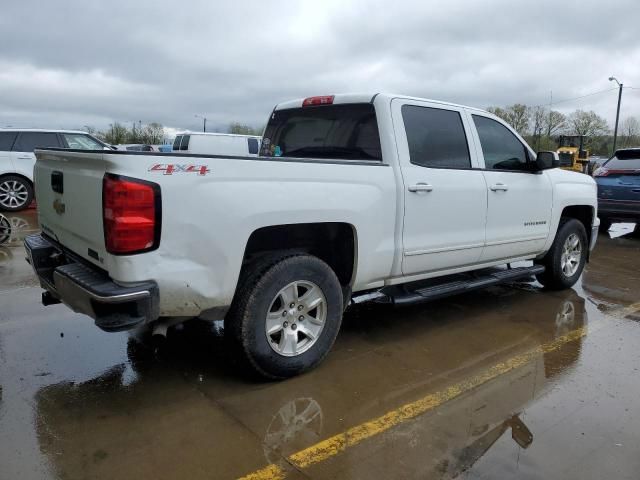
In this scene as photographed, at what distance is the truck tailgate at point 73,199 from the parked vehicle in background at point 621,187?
9497 mm

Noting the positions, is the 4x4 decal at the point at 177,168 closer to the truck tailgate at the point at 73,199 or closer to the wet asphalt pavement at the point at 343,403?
the truck tailgate at the point at 73,199

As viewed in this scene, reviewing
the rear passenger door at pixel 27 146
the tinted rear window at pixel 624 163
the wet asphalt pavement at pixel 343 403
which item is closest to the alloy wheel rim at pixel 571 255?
the wet asphalt pavement at pixel 343 403

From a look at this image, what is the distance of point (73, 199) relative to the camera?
10.7 feet

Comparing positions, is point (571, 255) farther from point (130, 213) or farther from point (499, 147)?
point (130, 213)

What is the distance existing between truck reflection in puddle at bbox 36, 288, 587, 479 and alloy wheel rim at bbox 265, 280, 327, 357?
0.86 feet

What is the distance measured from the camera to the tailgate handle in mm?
3424

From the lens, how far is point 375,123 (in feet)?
13.4

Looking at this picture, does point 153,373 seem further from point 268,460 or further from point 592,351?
point 592,351

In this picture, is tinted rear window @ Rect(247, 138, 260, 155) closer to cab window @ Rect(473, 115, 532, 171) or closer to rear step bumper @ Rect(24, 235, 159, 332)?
cab window @ Rect(473, 115, 532, 171)

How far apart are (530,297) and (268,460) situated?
4120mm

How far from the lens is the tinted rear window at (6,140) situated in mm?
11387

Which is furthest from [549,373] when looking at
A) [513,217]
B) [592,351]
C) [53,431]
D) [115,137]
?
[115,137]

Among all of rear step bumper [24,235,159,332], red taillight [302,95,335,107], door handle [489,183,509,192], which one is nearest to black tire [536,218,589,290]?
door handle [489,183,509,192]

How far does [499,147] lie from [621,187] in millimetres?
6077
